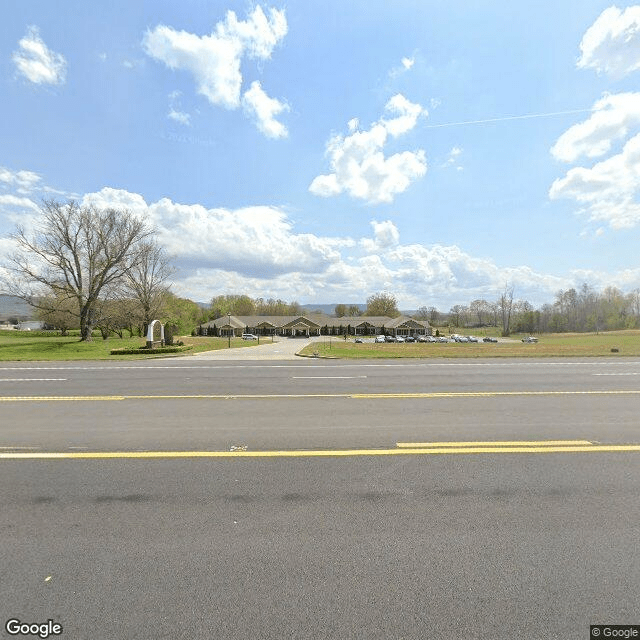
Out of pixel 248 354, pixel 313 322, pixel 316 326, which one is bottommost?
pixel 248 354

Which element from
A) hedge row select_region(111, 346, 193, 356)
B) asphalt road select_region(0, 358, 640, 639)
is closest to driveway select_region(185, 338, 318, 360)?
hedge row select_region(111, 346, 193, 356)

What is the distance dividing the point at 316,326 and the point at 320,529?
3307 inches

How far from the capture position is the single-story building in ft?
278

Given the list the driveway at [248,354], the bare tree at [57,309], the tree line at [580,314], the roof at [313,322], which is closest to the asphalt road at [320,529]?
the driveway at [248,354]

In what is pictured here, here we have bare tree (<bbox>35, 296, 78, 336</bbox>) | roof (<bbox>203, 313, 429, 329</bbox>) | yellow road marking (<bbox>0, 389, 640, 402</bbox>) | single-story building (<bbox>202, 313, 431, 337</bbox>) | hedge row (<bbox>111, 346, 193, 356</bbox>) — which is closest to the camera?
yellow road marking (<bbox>0, 389, 640, 402</bbox>)

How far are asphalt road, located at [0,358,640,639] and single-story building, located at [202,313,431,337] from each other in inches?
3056

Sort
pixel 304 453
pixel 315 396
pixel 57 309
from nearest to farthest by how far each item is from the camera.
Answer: pixel 304 453
pixel 315 396
pixel 57 309

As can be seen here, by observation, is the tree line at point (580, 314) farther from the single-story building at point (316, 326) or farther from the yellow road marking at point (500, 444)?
the yellow road marking at point (500, 444)

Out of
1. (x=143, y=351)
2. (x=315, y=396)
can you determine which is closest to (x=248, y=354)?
(x=143, y=351)

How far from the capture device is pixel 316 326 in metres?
87.4

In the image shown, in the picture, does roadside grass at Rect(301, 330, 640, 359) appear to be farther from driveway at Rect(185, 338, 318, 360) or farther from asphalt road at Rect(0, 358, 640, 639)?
asphalt road at Rect(0, 358, 640, 639)

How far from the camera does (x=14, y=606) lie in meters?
2.55

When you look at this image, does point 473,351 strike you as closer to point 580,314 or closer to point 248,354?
point 248,354

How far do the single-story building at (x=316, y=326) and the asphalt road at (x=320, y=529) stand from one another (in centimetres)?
7763
